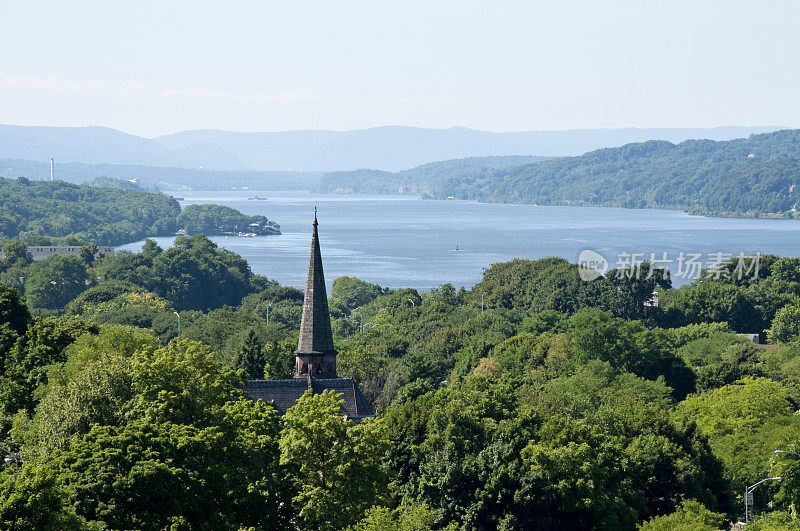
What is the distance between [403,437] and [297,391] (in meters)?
4.52

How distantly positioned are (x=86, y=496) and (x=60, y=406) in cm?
673

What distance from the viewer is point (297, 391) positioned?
37.9 metres

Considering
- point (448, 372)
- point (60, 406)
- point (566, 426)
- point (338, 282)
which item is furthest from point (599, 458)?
point (338, 282)

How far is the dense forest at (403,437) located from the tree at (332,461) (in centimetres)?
5

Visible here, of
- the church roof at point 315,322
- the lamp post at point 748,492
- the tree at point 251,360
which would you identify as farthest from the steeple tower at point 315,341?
the lamp post at point 748,492

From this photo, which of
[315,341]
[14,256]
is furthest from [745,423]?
[14,256]

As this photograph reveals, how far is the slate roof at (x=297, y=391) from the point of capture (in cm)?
3738

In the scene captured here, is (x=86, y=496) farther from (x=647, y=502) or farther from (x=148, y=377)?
(x=647, y=502)

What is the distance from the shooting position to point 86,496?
25266 mm

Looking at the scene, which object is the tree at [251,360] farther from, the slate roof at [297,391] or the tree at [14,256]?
the tree at [14,256]

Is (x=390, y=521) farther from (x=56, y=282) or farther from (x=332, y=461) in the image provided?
(x=56, y=282)

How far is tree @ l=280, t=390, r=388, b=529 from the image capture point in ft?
94.3

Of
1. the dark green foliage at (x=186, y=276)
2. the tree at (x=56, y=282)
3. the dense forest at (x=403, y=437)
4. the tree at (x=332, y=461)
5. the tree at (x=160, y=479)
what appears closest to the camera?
the tree at (x=160, y=479)

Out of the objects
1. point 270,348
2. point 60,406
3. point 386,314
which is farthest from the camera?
point 386,314
